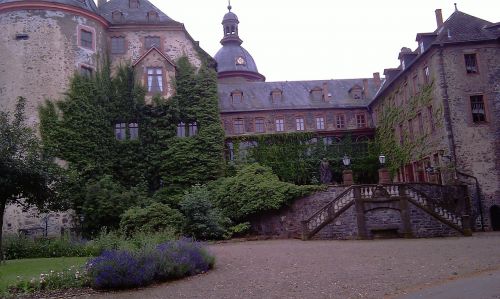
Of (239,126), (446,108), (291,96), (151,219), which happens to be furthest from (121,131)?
(446,108)

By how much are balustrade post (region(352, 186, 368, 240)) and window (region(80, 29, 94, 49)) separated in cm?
2141

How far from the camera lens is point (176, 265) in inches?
516

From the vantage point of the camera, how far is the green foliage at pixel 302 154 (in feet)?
133

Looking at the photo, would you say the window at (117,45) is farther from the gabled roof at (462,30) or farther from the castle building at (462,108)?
the gabled roof at (462,30)

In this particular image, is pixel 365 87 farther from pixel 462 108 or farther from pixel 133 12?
pixel 133 12

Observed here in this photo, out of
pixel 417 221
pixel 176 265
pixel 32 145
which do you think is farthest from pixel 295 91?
pixel 176 265

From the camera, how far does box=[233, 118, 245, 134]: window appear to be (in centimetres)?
4219

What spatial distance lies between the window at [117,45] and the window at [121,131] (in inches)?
225

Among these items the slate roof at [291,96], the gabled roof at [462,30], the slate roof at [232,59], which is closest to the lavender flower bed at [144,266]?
the gabled roof at [462,30]

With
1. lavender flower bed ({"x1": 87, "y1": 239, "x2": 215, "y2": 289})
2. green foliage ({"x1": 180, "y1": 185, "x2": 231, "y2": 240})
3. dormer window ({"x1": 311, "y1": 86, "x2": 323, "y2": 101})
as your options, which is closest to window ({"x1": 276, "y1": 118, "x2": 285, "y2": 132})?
dormer window ({"x1": 311, "y1": 86, "x2": 323, "y2": 101})

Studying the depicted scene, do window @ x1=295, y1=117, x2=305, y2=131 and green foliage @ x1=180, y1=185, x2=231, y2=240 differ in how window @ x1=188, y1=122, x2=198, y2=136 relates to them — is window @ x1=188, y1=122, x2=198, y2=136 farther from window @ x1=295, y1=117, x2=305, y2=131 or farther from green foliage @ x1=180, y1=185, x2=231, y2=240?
window @ x1=295, y1=117, x2=305, y2=131

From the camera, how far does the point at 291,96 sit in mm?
45094

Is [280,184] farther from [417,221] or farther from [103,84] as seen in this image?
[103,84]

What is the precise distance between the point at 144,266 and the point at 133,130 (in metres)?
24.7
